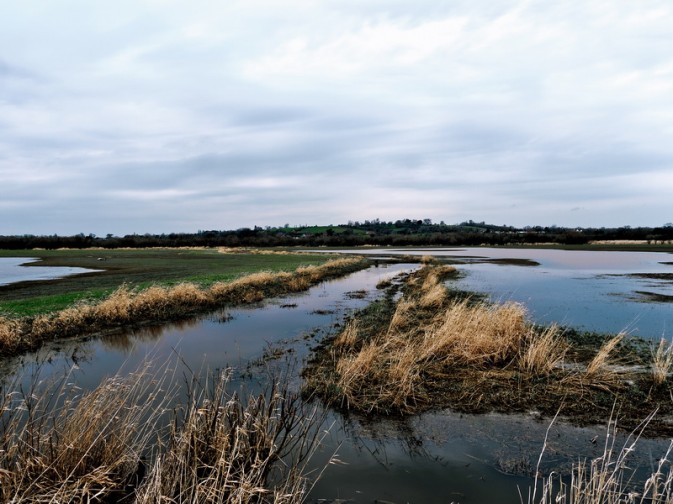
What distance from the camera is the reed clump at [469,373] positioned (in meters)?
8.93

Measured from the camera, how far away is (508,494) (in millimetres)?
5754

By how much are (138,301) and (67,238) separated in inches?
5067

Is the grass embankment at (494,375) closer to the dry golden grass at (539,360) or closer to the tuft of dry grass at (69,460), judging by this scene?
the dry golden grass at (539,360)

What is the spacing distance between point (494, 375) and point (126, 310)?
16.2 metres

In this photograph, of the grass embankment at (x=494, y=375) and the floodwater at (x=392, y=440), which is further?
the grass embankment at (x=494, y=375)

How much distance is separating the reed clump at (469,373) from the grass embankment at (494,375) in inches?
1.0

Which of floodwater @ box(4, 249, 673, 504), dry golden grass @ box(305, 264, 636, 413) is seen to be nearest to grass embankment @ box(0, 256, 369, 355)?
floodwater @ box(4, 249, 673, 504)

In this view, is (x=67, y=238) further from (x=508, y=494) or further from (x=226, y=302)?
(x=508, y=494)

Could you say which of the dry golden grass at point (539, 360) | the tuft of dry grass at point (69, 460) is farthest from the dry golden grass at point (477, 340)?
the tuft of dry grass at point (69, 460)

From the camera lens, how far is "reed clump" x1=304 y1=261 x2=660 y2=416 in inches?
352

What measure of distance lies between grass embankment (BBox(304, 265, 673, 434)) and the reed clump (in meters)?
0.02

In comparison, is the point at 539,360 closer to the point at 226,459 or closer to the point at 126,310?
the point at 226,459

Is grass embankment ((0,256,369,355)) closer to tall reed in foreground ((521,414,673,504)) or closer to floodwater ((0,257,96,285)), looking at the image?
tall reed in foreground ((521,414,673,504))

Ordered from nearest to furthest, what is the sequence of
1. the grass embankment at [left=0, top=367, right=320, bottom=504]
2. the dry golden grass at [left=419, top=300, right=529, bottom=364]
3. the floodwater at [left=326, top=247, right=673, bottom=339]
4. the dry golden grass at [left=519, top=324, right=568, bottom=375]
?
the grass embankment at [left=0, top=367, right=320, bottom=504]
the dry golden grass at [left=519, top=324, right=568, bottom=375]
the dry golden grass at [left=419, top=300, right=529, bottom=364]
the floodwater at [left=326, top=247, right=673, bottom=339]
